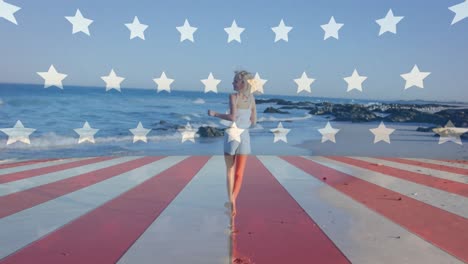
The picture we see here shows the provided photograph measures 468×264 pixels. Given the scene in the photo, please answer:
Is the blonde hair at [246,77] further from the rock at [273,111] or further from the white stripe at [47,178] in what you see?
the rock at [273,111]

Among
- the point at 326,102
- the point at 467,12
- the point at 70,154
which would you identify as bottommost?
the point at 70,154

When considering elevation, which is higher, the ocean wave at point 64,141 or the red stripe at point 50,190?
the red stripe at point 50,190

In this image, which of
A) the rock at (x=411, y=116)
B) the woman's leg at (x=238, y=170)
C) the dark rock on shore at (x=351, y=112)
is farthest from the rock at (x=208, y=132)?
the woman's leg at (x=238, y=170)

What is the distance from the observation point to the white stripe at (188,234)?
2.75 meters

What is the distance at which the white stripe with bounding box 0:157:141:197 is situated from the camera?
17.0ft

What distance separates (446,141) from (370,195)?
7260 mm

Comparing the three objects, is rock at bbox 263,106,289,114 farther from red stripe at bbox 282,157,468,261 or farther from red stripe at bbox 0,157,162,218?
red stripe at bbox 282,157,468,261

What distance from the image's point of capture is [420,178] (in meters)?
6.22

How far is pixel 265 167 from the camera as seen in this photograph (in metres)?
7.11

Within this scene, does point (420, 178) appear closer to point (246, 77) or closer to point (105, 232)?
point (246, 77)

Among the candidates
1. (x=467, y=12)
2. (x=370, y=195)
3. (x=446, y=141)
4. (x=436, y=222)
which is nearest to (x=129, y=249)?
(x=436, y=222)

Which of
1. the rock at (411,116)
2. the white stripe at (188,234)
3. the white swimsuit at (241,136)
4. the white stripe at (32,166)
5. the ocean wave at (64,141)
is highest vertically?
the white swimsuit at (241,136)

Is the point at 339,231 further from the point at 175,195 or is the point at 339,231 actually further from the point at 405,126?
the point at 405,126
